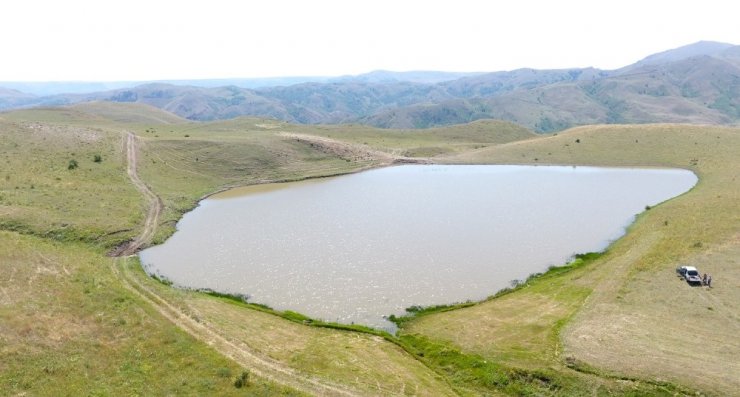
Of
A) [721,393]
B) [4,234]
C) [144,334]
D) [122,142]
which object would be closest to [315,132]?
[122,142]

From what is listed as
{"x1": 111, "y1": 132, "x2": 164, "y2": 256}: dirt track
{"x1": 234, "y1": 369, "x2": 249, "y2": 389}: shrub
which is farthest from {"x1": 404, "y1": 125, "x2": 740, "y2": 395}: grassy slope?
{"x1": 111, "y1": 132, "x2": 164, "y2": 256}: dirt track

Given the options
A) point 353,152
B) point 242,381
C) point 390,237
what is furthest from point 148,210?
point 353,152

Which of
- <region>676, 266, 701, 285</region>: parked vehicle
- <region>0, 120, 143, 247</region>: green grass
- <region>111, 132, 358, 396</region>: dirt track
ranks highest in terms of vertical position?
<region>0, 120, 143, 247</region>: green grass

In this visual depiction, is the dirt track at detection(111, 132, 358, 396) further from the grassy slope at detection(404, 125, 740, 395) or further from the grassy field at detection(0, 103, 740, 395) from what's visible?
the grassy slope at detection(404, 125, 740, 395)

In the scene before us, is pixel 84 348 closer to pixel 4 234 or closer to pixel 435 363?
pixel 435 363

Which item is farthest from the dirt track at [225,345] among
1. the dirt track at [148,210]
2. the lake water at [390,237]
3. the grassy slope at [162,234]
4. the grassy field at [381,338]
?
the lake water at [390,237]

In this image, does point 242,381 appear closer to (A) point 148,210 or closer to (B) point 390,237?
(B) point 390,237
